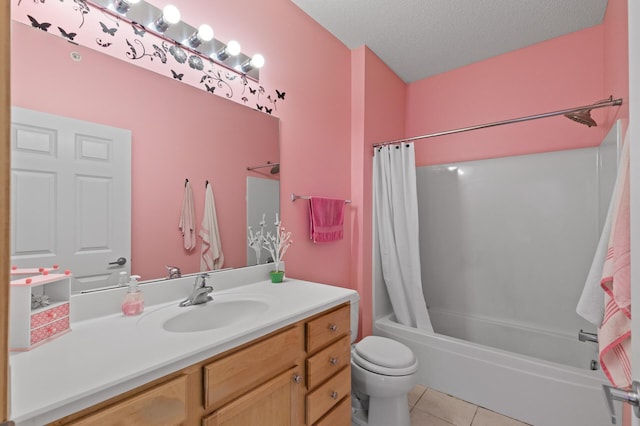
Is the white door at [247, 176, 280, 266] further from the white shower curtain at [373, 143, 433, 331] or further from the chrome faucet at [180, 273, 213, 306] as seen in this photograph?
the white shower curtain at [373, 143, 433, 331]

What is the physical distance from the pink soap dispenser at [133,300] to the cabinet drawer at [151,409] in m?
0.48

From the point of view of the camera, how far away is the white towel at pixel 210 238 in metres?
1.40

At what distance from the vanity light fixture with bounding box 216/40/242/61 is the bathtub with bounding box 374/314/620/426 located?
219 centimetres

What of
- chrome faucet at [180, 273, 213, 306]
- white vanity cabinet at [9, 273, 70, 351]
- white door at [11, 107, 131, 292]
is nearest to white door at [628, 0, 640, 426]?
chrome faucet at [180, 273, 213, 306]

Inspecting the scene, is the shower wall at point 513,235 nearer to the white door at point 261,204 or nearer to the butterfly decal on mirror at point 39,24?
the white door at point 261,204

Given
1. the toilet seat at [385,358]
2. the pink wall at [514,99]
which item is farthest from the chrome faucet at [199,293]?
the pink wall at [514,99]

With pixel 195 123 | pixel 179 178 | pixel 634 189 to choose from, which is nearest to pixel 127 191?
pixel 179 178

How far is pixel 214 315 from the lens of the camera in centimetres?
124

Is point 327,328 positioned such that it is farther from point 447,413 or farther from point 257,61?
point 257,61

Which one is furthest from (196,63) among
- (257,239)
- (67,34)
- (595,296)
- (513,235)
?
(513,235)

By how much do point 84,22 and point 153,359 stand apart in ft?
4.09

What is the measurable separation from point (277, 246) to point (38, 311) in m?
1.06

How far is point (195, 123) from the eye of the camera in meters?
1.39

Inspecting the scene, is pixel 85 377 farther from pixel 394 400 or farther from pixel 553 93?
pixel 553 93
